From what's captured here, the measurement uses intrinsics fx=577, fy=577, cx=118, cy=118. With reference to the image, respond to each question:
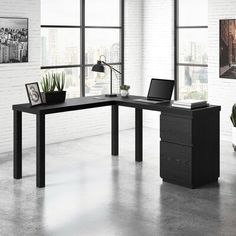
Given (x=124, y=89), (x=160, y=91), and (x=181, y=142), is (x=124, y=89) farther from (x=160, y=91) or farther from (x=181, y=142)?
(x=181, y=142)

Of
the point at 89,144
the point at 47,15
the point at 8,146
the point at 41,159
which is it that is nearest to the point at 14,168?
the point at 41,159

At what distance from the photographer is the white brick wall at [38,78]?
27.7 ft

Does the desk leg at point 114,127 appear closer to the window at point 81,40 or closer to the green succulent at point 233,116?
the window at point 81,40

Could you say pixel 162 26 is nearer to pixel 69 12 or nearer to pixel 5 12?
pixel 69 12

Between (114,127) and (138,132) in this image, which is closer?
(138,132)

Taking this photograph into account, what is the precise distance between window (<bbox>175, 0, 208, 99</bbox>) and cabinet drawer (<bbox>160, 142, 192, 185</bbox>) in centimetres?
317

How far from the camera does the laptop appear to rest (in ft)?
23.3

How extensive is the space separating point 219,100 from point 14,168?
3767mm

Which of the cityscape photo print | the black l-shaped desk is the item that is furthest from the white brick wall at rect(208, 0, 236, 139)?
the cityscape photo print

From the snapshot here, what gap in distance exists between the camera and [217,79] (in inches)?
362

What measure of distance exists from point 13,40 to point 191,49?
3126 millimetres

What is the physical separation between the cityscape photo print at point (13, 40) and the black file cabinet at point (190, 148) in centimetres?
282

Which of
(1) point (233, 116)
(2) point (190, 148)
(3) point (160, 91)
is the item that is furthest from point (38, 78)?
(2) point (190, 148)

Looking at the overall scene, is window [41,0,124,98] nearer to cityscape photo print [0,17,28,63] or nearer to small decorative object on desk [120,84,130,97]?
cityscape photo print [0,17,28,63]
